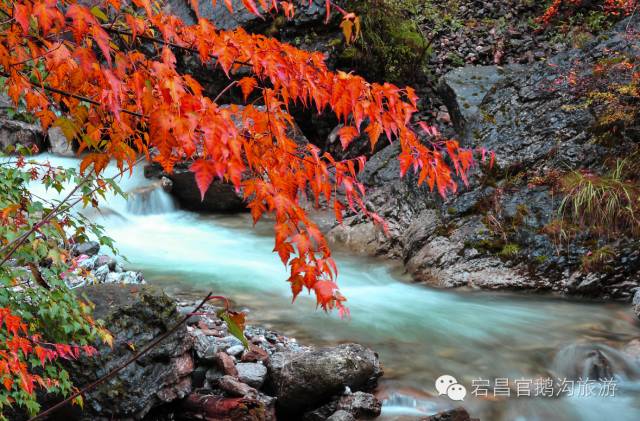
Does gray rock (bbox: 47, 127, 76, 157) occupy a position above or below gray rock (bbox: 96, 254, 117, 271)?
above

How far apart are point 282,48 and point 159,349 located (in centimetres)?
255

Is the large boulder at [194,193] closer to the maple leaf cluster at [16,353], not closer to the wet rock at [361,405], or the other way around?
the wet rock at [361,405]

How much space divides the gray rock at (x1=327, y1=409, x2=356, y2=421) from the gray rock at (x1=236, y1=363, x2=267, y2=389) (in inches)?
29.1

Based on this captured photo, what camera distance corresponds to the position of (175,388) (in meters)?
3.76

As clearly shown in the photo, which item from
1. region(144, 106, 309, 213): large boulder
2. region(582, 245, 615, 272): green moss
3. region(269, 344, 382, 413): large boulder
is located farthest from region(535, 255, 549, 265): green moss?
region(144, 106, 309, 213): large boulder

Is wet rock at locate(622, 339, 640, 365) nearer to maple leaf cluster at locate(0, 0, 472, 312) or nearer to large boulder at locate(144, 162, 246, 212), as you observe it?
maple leaf cluster at locate(0, 0, 472, 312)

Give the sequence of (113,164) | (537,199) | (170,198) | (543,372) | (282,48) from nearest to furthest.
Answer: (282,48) → (543,372) → (537,199) → (170,198) → (113,164)

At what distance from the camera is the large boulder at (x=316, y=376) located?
3773 millimetres

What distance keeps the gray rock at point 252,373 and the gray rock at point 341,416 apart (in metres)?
0.74

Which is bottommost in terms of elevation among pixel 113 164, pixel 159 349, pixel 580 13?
pixel 159 349

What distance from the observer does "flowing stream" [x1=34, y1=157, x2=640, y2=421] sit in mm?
4027

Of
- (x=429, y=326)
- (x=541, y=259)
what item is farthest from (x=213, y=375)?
(x=541, y=259)

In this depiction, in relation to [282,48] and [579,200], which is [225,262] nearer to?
[579,200]

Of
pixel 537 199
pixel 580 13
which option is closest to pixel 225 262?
pixel 537 199
